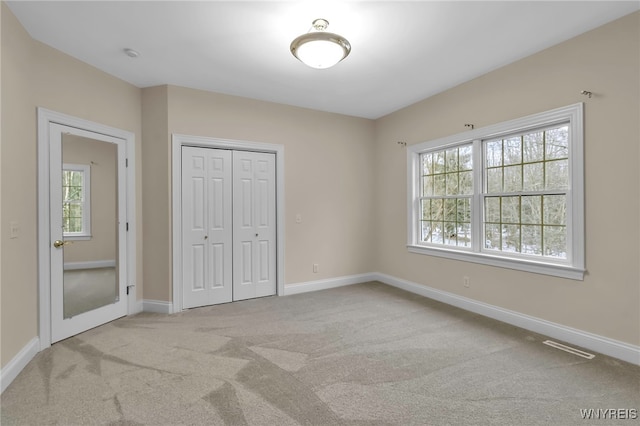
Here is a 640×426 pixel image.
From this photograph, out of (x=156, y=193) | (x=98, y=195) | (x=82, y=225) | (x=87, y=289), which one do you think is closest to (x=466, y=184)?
(x=156, y=193)

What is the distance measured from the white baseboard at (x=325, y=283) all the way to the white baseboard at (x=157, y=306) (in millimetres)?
1550

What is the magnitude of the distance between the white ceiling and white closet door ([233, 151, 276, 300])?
108cm

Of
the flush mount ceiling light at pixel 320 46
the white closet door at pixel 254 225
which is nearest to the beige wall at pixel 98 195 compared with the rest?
the white closet door at pixel 254 225

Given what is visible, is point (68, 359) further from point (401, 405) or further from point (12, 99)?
point (401, 405)

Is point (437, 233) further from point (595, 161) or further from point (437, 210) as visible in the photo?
point (595, 161)

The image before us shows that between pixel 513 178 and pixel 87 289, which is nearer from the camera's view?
pixel 87 289

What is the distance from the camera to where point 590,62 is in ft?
8.96

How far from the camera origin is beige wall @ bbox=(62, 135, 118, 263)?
312cm

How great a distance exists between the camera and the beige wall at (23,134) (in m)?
2.31

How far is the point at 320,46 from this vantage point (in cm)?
248

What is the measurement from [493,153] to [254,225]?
10.5ft

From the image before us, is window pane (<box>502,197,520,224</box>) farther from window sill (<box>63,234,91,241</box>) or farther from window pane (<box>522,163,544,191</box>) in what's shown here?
window sill (<box>63,234,91,241</box>)

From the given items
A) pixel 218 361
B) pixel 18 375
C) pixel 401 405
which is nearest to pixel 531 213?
pixel 401 405

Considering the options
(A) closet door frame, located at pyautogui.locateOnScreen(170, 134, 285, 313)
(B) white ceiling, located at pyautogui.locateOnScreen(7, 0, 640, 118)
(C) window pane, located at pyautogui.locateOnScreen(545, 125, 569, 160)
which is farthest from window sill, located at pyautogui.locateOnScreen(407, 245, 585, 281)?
(A) closet door frame, located at pyautogui.locateOnScreen(170, 134, 285, 313)
